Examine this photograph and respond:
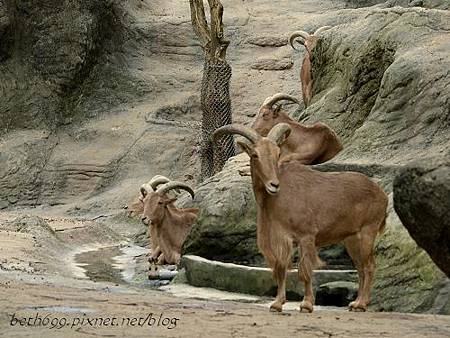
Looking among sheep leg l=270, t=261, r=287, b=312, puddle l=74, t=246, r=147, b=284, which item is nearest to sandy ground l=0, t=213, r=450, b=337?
sheep leg l=270, t=261, r=287, b=312

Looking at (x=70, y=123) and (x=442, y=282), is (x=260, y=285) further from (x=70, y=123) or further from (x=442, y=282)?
(x=70, y=123)

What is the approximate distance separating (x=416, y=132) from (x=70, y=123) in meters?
13.5

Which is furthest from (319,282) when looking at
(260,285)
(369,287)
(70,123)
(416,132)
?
(70,123)

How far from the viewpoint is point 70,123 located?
25.2 m

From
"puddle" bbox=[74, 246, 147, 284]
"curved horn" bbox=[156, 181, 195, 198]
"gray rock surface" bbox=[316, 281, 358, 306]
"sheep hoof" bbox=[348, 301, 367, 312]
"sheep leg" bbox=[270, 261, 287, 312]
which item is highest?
"sheep leg" bbox=[270, 261, 287, 312]

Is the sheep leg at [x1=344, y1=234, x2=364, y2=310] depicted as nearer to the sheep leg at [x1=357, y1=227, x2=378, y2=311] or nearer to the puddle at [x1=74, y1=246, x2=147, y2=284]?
the sheep leg at [x1=357, y1=227, x2=378, y2=311]

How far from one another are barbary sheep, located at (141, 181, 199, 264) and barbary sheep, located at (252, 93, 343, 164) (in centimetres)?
215

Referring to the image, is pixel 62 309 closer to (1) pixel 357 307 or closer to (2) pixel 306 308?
(2) pixel 306 308

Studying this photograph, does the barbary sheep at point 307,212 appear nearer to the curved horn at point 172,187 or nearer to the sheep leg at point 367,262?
the sheep leg at point 367,262

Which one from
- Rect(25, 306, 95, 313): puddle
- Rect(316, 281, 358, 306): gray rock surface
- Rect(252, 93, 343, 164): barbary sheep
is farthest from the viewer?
Rect(252, 93, 343, 164): barbary sheep

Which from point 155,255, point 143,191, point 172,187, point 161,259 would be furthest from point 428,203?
point 143,191

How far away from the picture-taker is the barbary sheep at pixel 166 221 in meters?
14.9

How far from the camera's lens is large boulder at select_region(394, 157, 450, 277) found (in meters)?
5.75

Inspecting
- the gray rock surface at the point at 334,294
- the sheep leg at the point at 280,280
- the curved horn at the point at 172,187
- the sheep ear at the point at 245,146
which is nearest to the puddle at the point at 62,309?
the sheep leg at the point at 280,280
